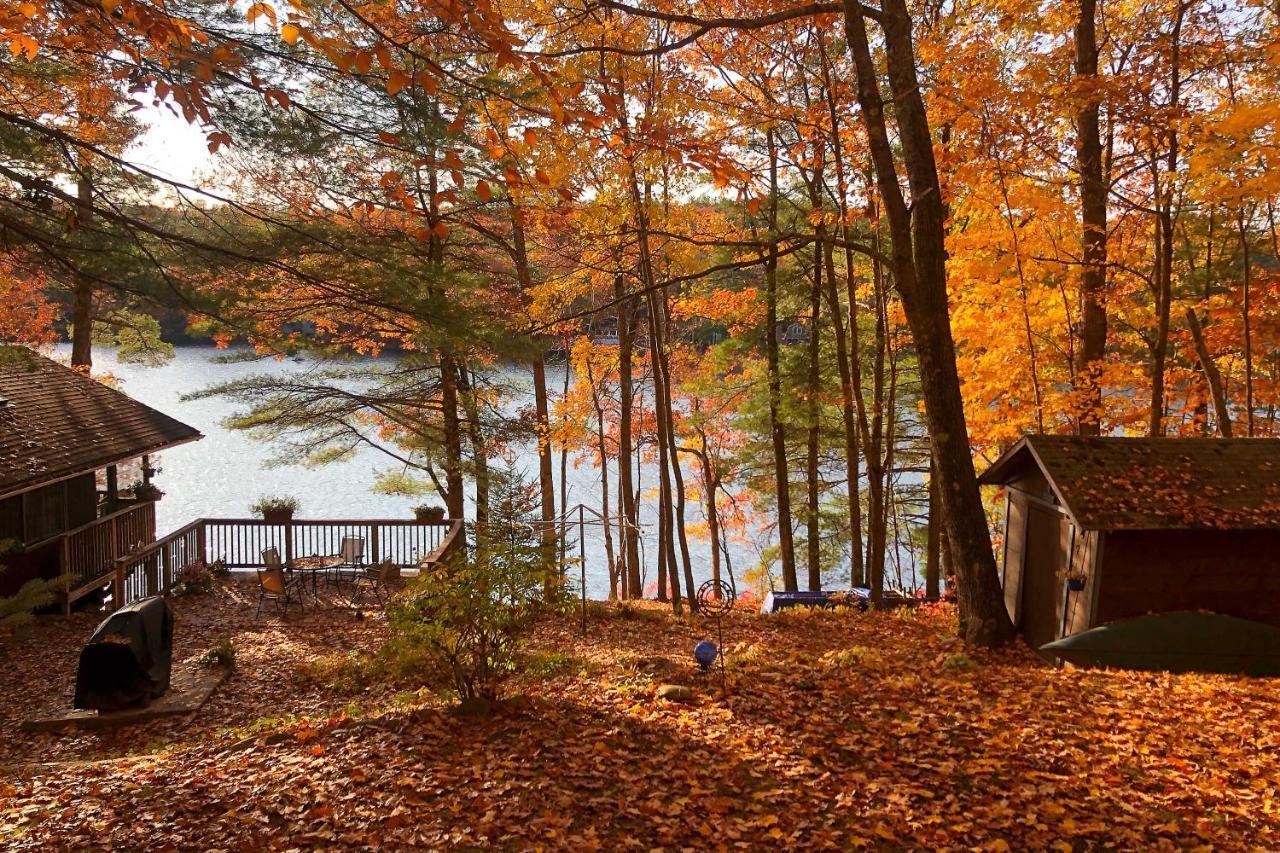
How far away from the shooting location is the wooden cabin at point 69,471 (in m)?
12.2

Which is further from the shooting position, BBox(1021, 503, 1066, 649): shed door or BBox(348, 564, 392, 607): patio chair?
BBox(348, 564, 392, 607): patio chair

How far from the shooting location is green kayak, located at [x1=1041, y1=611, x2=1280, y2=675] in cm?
520

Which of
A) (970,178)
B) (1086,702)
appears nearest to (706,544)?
(970,178)

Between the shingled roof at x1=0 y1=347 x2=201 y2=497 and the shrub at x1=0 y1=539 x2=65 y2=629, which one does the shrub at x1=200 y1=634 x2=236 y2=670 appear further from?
the shrub at x1=0 y1=539 x2=65 y2=629

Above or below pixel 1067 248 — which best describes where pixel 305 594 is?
below

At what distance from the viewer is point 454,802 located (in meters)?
4.68

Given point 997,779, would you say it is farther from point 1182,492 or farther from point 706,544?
point 706,544

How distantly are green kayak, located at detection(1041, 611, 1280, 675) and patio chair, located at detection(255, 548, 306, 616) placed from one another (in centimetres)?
1163

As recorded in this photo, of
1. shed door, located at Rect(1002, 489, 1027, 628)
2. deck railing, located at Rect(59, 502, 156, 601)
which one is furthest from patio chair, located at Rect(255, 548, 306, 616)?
shed door, located at Rect(1002, 489, 1027, 628)

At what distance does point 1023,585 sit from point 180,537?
1451 cm

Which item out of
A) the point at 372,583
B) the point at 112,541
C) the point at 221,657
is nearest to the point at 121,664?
the point at 221,657

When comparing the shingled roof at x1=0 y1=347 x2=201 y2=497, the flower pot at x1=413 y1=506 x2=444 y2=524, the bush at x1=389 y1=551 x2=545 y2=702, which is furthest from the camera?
the flower pot at x1=413 y1=506 x2=444 y2=524

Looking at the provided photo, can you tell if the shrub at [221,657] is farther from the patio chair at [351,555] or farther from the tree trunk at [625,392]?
the tree trunk at [625,392]

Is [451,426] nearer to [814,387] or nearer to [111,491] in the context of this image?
[111,491]
